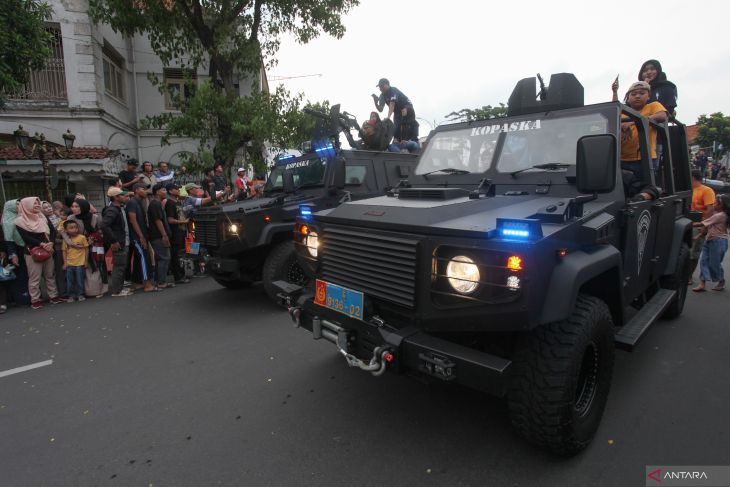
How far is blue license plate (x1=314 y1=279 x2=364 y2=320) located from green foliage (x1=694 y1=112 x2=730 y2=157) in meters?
39.2

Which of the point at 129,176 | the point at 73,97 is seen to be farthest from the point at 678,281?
the point at 73,97

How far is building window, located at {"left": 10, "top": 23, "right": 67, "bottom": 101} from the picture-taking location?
13531 mm

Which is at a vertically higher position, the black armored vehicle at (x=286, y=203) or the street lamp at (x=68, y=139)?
the street lamp at (x=68, y=139)

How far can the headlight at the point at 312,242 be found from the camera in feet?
10.8

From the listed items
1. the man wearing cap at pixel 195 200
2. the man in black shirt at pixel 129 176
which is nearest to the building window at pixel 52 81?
the man in black shirt at pixel 129 176

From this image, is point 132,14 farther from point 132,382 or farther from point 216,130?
point 132,382

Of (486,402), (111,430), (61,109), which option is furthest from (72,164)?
(486,402)

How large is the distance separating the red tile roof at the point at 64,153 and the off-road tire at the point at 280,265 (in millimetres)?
9708

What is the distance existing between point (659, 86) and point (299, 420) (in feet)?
18.4

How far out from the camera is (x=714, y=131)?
3147 centimetres

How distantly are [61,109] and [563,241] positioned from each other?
16.4 meters

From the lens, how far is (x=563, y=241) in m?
2.31

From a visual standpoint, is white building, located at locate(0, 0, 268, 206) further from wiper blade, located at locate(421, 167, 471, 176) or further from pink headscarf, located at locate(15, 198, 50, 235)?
wiper blade, located at locate(421, 167, 471, 176)

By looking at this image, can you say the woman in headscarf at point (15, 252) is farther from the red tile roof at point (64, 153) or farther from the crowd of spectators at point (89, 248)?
the red tile roof at point (64, 153)
